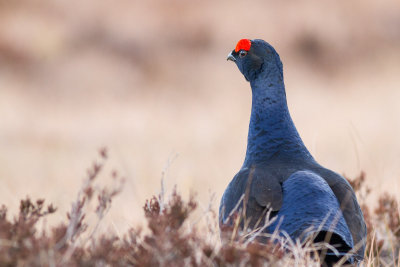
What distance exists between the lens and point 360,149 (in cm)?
1063

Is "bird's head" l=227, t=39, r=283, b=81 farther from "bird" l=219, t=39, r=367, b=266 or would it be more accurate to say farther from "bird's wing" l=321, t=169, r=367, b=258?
"bird's wing" l=321, t=169, r=367, b=258

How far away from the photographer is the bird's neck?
3.74 m

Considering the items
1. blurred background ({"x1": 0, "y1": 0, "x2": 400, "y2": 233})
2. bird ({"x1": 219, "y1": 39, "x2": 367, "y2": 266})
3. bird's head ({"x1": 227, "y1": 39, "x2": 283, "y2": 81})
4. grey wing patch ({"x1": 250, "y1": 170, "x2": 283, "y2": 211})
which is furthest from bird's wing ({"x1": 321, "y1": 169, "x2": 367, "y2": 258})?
blurred background ({"x1": 0, "y1": 0, "x2": 400, "y2": 233})

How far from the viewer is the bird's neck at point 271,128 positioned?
3738 millimetres

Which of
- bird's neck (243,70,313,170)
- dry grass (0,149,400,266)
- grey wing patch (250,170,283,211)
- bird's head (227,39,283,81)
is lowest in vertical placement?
dry grass (0,149,400,266)

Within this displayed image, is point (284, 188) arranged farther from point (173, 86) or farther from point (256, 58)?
point (173, 86)

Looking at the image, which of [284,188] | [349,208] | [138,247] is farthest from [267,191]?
[138,247]

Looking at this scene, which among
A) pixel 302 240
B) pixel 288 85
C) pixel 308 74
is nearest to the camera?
pixel 302 240

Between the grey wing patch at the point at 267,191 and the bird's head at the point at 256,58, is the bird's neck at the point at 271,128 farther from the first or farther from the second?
the grey wing patch at the point at 267,191

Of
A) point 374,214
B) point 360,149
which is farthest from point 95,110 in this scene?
point 374,214

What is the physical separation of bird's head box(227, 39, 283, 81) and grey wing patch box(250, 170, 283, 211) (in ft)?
3.53

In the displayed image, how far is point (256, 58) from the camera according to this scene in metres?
4.24

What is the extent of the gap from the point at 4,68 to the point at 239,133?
7.97 meters

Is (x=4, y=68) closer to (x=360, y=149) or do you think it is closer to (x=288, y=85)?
(x=288, y=85)
